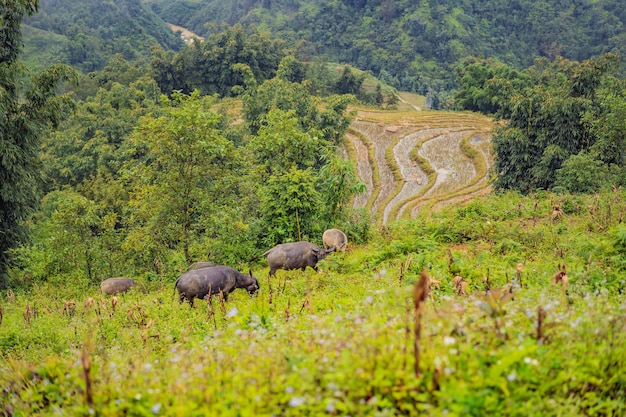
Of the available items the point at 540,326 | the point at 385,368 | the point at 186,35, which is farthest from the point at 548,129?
the point at 186,35

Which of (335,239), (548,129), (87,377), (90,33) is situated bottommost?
(335,239)

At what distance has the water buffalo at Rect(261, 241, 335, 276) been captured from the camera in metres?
10.5

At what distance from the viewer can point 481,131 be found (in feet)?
137

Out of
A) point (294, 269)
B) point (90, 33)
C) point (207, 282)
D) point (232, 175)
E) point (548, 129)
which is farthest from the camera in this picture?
point (90, 33)

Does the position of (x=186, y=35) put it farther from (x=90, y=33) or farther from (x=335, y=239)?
(x=335, y=239)

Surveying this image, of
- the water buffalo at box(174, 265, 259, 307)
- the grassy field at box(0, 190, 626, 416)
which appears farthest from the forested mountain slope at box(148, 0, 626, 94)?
the grassy field at box(0, 190, 626, 416)

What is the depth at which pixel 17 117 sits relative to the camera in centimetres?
1259

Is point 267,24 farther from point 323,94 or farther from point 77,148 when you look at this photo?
point 77,148

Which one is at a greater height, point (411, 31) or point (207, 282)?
point (411, 31)

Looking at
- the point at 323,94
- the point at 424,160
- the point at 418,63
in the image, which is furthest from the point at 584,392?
the point at 418,63

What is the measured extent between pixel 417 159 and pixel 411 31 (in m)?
64.0

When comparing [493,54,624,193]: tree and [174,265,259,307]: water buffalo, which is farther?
[493,54,624,193]: tree

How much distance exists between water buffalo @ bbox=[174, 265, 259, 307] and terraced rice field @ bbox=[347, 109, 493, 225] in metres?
17.4

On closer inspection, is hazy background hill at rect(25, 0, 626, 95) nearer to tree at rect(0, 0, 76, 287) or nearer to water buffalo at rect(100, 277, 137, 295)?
tree at rect(0, 0, 76, 287)
